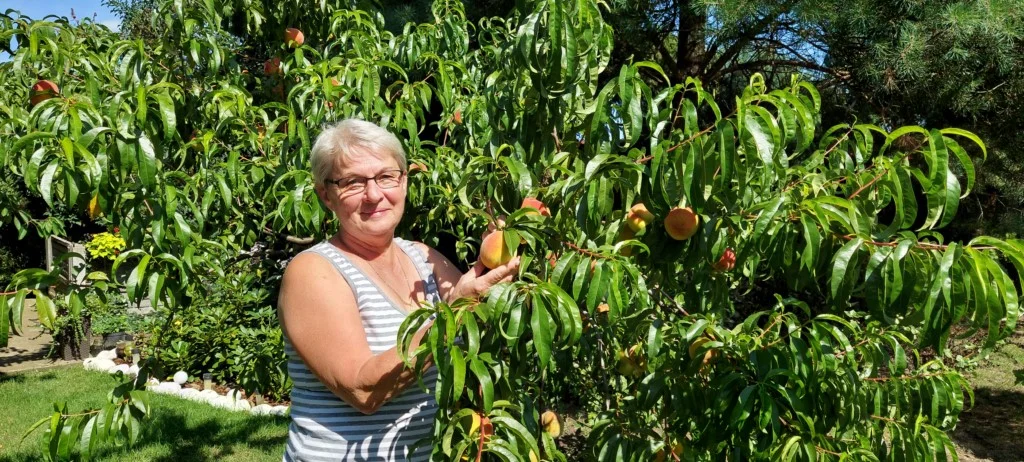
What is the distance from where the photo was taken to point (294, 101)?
2.62 metres

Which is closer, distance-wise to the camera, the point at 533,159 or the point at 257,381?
the point at 533,159

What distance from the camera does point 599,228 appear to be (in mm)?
1592

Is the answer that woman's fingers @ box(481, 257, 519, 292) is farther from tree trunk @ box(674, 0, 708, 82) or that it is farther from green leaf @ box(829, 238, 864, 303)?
tree trunk @ box(674, 0, 708, 82)

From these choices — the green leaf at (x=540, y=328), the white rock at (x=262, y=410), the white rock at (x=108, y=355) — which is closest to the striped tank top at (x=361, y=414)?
the green leaf at (x=540, y=328)

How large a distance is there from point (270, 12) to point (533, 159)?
170cm

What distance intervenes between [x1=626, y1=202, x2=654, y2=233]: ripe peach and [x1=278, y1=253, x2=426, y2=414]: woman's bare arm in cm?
58

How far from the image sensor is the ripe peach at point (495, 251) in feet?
4.98

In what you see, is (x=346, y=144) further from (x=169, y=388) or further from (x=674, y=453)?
(x=169, y=388)

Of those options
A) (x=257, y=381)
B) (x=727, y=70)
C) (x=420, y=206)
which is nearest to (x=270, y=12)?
(x=420, y=206)

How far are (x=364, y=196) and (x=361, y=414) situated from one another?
482mm

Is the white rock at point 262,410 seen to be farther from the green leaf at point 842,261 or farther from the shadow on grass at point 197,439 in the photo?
the green leaf at point 842,261

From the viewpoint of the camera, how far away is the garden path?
746cm

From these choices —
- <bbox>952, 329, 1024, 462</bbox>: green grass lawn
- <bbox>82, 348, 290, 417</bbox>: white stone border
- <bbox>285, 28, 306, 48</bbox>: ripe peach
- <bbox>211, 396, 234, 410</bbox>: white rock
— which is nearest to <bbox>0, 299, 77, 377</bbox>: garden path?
<bbox>82, 348, 290, 417</bbox>: white stone border

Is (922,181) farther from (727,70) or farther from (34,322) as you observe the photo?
(34,322)
